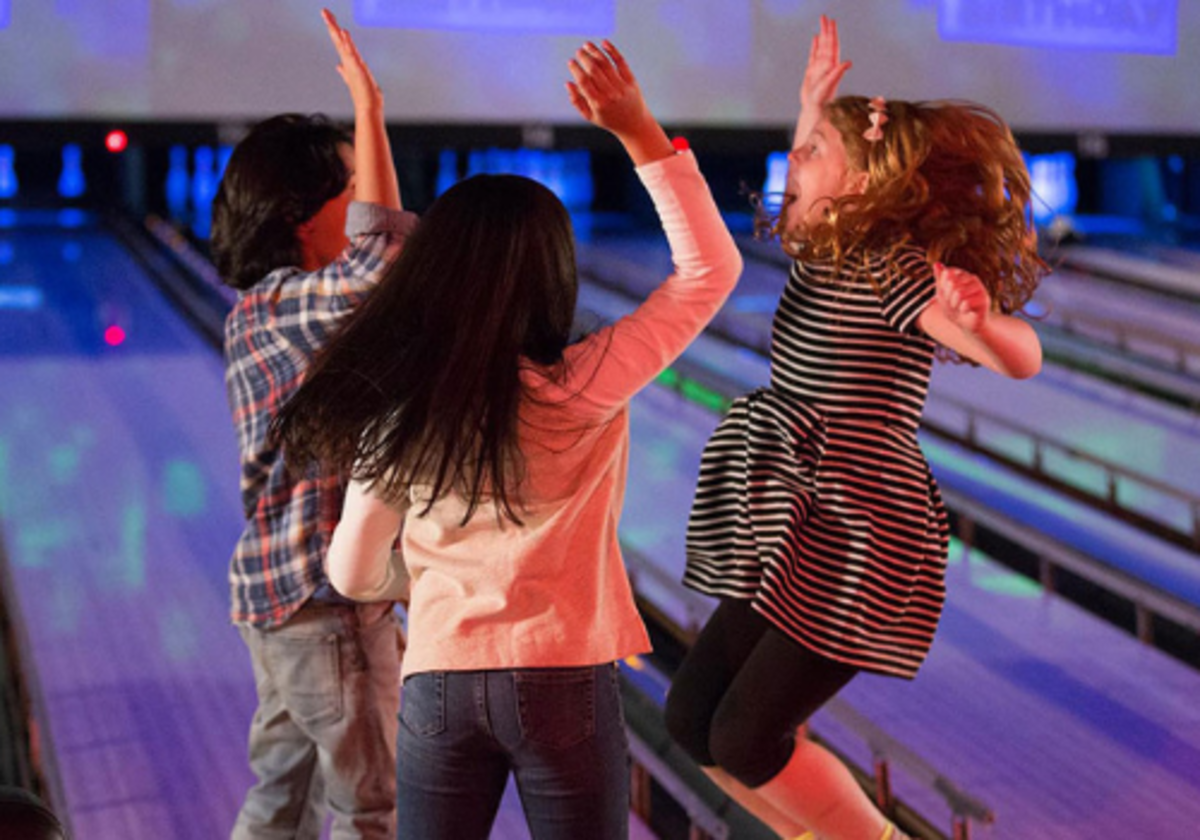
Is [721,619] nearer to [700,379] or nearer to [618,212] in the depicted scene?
[700,379]

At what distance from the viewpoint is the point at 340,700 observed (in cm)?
190

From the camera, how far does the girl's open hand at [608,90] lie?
1545 millimetres

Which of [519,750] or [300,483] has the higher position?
[300,483]

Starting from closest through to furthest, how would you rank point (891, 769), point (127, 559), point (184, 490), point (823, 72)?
point (823, 72), point (891, 769), point (127, 559), point (184, 490)

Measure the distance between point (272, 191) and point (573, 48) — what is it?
507 centimetres

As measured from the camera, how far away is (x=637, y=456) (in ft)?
16.4

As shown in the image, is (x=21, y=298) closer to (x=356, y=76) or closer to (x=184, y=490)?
(x=184, y=490)

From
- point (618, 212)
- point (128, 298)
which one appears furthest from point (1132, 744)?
point (618, 212)

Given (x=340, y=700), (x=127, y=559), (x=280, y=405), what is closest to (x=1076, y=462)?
(x=127, y=559)

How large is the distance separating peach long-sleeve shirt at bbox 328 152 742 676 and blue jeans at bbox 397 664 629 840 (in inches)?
0.9

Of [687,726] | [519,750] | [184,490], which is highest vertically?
[519,750]

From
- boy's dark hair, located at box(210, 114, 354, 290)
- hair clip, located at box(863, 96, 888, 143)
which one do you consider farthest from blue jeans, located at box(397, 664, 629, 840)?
hair clip, located at box(863, 96, 888, 143)

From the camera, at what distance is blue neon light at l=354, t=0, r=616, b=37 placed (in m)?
6.56

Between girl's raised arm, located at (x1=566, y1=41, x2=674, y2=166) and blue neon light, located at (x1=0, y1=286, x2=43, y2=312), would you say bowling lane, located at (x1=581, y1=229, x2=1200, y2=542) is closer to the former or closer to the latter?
girl's raised arm, located at (x1=566, y1=41, x2=674, y2=166)
